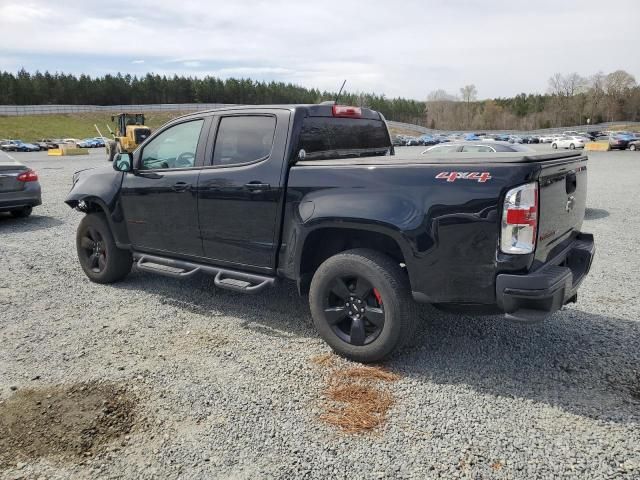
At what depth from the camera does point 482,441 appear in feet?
9.31

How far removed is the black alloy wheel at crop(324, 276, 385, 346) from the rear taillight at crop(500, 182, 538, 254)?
101 centimetres

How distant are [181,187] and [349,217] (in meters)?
1.94

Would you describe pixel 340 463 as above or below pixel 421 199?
below

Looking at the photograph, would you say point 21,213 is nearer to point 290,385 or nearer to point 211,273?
point 211,273

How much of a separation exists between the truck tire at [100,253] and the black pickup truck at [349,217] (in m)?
0.24

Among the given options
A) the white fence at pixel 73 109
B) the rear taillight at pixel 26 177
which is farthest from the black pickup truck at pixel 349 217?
the white fence at pixel 73 109

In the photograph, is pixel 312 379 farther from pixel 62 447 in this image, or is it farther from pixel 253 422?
pixel 62 447

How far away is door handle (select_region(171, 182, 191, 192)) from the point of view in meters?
4.70

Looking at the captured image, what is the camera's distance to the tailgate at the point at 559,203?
326 cm

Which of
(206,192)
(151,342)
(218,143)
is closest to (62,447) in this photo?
(151,342)

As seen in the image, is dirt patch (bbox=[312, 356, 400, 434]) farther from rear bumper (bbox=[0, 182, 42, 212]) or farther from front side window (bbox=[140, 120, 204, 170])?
rear bumper (bbox=[0, 182, 42, 212])

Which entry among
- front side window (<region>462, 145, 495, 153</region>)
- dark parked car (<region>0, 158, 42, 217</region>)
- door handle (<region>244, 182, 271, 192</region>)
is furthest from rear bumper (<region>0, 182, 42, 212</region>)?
front side window (<region>462, 145, 495, 153</region>)

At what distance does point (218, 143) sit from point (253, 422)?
2623 millimetres

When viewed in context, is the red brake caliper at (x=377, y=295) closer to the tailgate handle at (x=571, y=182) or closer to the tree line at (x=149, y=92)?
the tailgate handle at (x=571, y=182)
